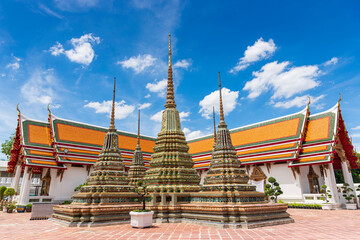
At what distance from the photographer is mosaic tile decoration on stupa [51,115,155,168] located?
81.0 feet

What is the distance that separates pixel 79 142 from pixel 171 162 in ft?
55.4

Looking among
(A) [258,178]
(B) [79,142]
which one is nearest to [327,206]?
(A) [258,178]

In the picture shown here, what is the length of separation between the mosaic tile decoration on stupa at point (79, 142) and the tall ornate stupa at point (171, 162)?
45.9 ft

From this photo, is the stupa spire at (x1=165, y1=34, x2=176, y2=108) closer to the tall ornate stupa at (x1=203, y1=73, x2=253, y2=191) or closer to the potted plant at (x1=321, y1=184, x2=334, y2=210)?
the tall ornate stupa at (x1=203, y1=73, x2=253, y2=191)

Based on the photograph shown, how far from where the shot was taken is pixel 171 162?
13.2m

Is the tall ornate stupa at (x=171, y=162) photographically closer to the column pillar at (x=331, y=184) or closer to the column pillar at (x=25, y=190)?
the column pillar at (x=331, y=184)

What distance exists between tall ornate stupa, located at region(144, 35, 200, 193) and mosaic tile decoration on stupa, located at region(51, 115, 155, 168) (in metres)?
14.0

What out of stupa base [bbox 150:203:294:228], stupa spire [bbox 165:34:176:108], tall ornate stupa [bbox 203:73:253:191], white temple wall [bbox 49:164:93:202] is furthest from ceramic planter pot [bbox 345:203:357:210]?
white temple wall [bbox 49:164:93:202]

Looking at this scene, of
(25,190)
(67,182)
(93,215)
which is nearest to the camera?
(93,215)

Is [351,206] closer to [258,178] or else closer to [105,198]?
[258,178]

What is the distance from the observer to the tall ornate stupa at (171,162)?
41.4ft

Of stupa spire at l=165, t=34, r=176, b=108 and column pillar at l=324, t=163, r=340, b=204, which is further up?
stupa spire at l=165, t=34, r=176, b=108

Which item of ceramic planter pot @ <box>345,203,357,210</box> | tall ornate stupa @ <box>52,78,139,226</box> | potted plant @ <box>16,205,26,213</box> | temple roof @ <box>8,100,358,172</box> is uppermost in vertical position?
temple roof @ <box>8,100,358,172</box>

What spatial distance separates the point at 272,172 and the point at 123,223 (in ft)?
58.2
